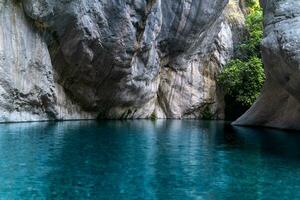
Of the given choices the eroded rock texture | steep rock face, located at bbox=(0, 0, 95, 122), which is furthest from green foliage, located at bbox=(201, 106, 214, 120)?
steep rock face, located at bbox=(0, 0, 95, 122)

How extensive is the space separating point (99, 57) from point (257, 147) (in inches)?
754

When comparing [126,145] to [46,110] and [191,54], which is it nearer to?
[46,110]

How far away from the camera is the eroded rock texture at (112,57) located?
96.3ft

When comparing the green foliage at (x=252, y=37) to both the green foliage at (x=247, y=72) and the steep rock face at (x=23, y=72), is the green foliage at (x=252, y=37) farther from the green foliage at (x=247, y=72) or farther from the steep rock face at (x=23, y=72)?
the steep rock face at (x=23, y=72)

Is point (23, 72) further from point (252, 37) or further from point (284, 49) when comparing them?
point (252, 37)

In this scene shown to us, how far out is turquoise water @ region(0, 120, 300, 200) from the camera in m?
9.77

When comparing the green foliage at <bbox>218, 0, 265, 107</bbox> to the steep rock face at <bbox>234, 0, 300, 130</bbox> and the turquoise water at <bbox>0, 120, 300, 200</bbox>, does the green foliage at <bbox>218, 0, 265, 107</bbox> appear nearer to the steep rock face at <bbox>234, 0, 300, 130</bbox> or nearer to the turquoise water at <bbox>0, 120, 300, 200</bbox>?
the steep rock face at <bbox>234, 0, 300, 130</bbox>

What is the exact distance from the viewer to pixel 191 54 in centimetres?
5091

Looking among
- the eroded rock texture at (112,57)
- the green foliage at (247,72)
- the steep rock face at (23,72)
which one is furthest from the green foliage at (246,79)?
the steep rock face at (23,72)

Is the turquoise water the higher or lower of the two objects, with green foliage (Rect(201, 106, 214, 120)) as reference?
lower

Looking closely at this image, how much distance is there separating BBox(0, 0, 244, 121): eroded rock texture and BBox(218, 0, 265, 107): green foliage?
168 cm

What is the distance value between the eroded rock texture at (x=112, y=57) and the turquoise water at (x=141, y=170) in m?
11.4

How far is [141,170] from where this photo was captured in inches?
489

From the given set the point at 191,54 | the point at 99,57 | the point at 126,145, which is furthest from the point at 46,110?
the point at 191,54
